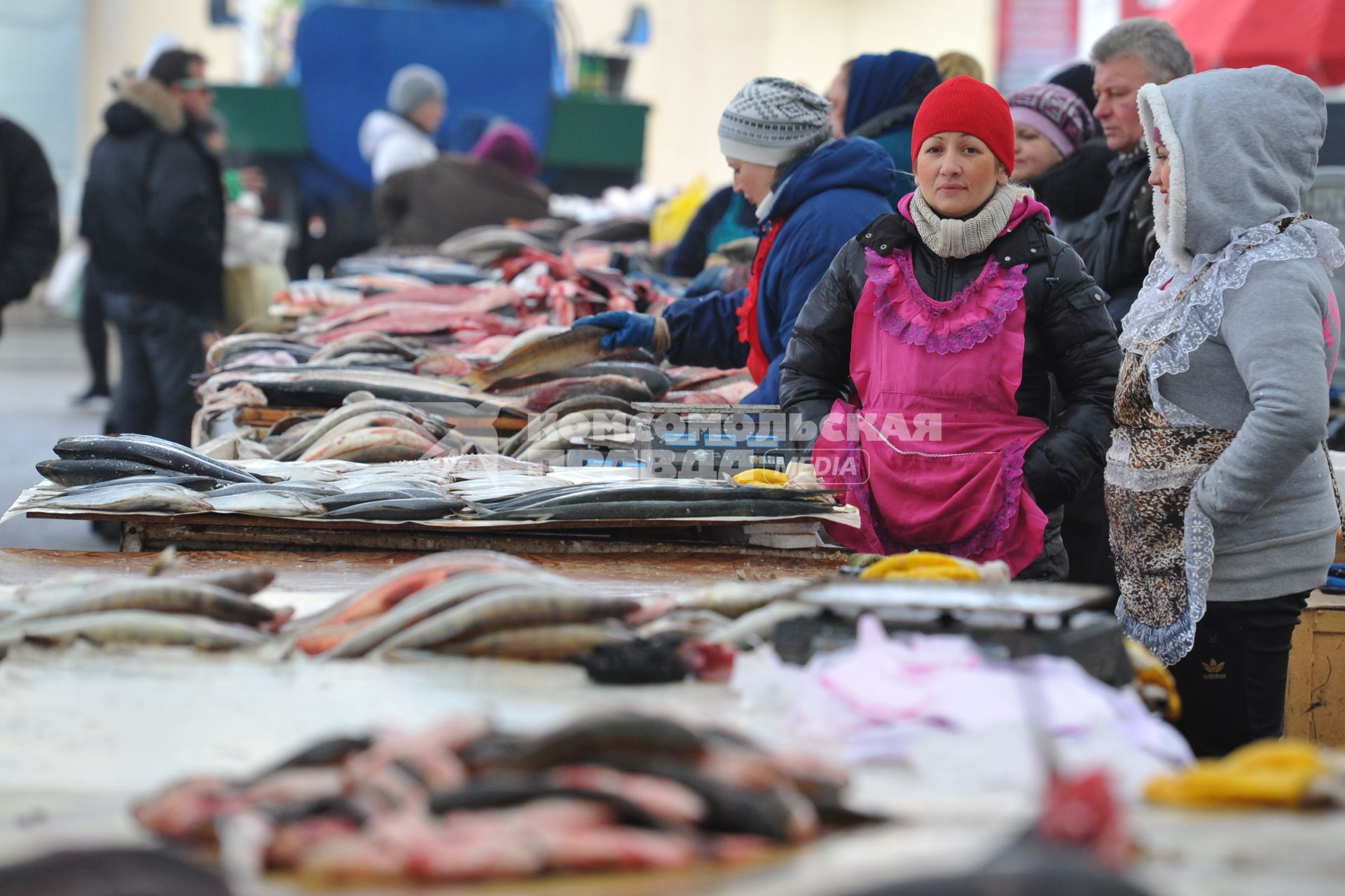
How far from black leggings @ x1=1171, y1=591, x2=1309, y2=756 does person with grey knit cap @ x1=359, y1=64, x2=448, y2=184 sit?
337 inches

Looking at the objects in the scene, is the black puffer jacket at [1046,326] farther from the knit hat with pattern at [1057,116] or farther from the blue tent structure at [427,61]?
the blue tent structure at [427,61]

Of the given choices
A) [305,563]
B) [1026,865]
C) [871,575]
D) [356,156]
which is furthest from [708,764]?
[356,156]

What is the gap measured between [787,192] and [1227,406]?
1.57m

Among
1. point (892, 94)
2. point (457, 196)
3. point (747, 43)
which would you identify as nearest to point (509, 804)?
point (892, 94)

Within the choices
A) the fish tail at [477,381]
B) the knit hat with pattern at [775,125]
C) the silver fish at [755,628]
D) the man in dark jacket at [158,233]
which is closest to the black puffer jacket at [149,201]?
the man in dark jacket at [158,233]

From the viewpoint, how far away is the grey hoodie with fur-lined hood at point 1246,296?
3.11 meters

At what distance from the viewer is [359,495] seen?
3465 millimetres

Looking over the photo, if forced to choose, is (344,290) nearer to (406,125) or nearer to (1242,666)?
(406,125)

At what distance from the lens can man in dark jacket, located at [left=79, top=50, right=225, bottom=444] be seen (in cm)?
797

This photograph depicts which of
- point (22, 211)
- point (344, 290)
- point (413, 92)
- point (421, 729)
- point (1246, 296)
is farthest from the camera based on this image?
point (413, 92)

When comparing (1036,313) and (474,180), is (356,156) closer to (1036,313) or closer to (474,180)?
(474,180)

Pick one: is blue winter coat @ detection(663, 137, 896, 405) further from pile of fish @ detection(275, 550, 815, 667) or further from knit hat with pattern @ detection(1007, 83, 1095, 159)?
pile of fish @ detection(275, 550, 815, 667)

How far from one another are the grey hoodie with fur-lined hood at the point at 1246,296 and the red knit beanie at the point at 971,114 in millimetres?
421

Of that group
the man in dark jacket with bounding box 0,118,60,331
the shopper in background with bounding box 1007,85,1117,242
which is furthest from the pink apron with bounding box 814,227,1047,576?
the man in dark jacket with bounding box 0,118,60,331
